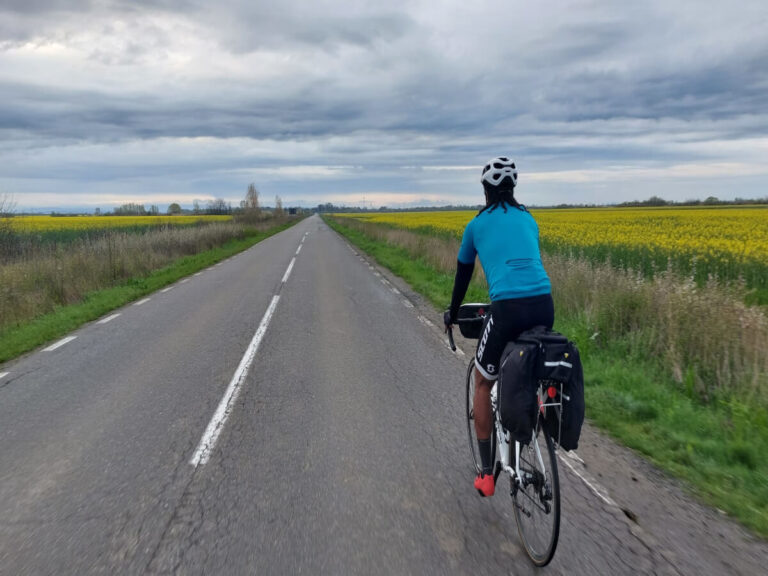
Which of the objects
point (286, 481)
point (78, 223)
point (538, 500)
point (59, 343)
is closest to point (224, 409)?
point (286, 481)

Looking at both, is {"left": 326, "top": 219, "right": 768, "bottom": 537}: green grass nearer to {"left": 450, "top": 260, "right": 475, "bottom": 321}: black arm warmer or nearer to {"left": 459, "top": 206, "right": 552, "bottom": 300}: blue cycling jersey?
{"left": 459, "top": 206, "right": 552, "bottom": 300}: blue cycling jersey

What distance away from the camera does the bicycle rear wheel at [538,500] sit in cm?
267

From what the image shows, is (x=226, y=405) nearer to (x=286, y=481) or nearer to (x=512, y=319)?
(x=286, y=481)

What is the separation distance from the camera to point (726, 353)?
5.52 metres

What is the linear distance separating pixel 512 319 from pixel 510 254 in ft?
1.29

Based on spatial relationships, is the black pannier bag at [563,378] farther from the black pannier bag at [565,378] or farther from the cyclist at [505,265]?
the cyclist at [505,265]

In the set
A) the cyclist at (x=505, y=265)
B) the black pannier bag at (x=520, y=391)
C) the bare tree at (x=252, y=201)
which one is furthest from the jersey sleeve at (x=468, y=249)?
the bare tree at (x=252, y=201)

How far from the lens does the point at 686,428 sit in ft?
15.1

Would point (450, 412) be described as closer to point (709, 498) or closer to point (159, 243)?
point (709, 498)

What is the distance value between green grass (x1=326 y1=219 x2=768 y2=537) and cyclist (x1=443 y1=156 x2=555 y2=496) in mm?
1749

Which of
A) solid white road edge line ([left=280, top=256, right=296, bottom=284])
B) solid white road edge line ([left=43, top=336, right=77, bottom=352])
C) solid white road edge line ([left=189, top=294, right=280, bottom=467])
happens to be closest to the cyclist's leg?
solid white road edge line ([left=189, top=294, right=280, bottom=467])

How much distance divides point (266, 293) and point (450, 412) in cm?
875

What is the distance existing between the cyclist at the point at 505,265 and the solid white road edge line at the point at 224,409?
241 centimetres

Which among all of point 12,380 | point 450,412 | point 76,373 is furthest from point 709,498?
point 12,380
